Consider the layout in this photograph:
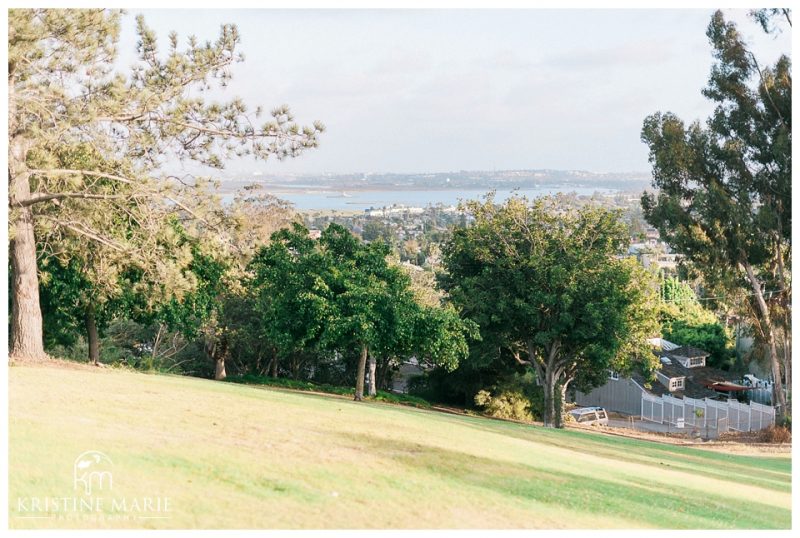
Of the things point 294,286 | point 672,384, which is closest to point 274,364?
point 294,286

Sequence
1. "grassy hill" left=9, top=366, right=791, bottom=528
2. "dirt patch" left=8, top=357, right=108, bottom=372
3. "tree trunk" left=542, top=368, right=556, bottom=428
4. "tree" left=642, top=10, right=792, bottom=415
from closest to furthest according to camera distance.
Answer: "grassy hill" left=9, top=366, right=791, bottom=528 → "dirt patch" left=8, top=357, right=108, bottom=372 → "tree" left=642, top=10, right=792, bottom=415 → "tree trunk" left=542, top=368, right=556, bottom=428

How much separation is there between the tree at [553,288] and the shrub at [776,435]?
176 inches

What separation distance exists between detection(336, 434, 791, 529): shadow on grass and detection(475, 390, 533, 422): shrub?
582 inches

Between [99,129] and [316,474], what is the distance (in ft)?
30.9

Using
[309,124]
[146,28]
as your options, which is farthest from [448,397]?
[146,28]

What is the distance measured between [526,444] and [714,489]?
323 cm

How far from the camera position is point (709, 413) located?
34.4 m

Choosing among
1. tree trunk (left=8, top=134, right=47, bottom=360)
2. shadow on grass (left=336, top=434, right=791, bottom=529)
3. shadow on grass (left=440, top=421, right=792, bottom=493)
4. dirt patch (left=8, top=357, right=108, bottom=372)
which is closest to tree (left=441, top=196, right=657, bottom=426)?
shadow on grass (left=440, top=421, right=792, bottom=493)

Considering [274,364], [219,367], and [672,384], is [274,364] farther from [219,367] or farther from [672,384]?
[672,384]

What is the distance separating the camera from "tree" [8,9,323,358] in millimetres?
15625

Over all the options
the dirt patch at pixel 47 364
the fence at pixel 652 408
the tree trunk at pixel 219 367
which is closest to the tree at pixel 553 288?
the tree trunk at pixel 219 367

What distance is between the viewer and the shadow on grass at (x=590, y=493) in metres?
9.91

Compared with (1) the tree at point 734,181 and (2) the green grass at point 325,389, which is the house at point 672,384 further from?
(2) the green grass at point 325,389

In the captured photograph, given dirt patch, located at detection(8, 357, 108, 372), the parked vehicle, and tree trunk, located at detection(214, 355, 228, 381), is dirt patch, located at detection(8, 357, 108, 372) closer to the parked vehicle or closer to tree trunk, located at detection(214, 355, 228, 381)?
tree trunk, located at detection(214, 355, 228, 381)
